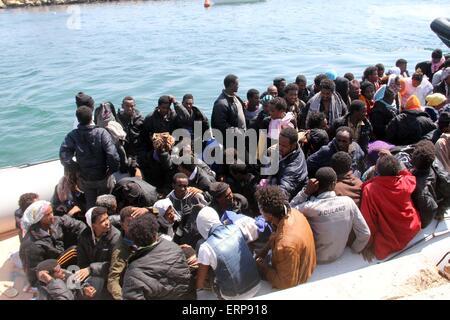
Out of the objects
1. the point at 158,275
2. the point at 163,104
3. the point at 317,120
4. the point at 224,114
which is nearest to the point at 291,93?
the point at 317,120

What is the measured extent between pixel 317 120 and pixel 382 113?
70 cm

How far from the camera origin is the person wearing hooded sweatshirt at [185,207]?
3.16 metres

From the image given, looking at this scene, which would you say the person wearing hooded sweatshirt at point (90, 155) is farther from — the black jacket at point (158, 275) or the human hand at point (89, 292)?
the black jacket at point (158, 275)

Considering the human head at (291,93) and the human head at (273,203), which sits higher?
the human head at (291,93)

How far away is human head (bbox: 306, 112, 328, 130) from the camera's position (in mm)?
3941

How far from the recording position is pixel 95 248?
2.96m

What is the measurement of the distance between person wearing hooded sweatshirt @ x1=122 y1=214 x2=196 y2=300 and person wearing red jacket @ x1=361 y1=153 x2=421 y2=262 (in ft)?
4.26

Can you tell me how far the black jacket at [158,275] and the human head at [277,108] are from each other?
181 centimetres

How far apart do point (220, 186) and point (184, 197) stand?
1.07 feet

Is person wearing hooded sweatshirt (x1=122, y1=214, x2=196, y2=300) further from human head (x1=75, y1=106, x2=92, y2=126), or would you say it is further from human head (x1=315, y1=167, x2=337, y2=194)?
human head (x1=75, y1=106, x2=92, y2=126)

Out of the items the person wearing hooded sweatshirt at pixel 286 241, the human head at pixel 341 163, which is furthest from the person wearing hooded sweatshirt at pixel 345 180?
the person wearing hooded sweatshirt at pixel 286 241

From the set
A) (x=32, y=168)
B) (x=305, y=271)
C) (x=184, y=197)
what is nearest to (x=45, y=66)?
(x=32, y=168)

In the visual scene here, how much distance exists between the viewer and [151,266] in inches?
92.4
